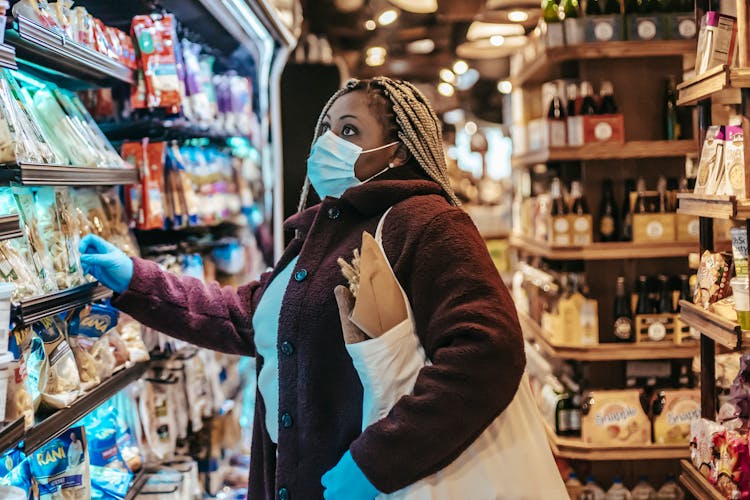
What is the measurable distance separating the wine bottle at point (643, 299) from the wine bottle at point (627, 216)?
24 cm

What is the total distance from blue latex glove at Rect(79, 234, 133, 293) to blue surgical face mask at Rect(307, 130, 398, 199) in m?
0.61

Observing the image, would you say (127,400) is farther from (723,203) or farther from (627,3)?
(627,3)

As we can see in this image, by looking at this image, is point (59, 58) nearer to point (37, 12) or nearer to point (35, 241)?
point (37, 12)

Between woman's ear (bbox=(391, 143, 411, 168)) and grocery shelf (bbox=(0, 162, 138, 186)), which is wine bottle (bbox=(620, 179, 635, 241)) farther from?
grocery shelf (bbox=(0, 162, 138, 186))

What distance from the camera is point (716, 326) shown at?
8.51ft

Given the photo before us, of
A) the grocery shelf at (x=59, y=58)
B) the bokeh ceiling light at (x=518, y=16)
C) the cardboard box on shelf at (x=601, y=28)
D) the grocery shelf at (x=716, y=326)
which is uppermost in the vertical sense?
the bokeh ceiling light at (x=518, y=16)

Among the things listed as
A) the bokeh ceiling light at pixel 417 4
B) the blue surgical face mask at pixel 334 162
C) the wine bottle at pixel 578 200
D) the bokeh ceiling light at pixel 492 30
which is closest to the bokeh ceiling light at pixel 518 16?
the bokeh ceiling light at pixel 492 30

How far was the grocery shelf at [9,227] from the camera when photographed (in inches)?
68.1

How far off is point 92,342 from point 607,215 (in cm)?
277

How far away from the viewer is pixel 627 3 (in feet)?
14.1

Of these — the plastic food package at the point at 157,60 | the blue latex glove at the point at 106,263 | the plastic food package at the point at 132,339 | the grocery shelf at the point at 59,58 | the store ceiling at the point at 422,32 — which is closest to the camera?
the grocery shelf at the point at 59,58

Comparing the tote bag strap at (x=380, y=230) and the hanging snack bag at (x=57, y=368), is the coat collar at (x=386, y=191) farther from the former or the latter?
the hanging snack bag at (x=57, y=368)

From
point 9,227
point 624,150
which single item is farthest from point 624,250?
point 9,227

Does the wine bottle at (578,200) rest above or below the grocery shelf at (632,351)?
above
